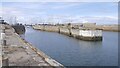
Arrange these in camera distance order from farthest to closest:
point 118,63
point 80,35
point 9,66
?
point 80,35 → point 118,63 → point 9,66

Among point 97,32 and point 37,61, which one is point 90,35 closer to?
point 97,32

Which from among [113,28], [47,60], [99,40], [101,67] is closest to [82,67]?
[101,67]

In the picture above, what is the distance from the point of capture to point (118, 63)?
62.0 ft

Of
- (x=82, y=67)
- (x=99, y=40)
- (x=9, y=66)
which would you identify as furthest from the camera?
(x=99, y=40)

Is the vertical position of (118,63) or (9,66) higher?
(9,66)

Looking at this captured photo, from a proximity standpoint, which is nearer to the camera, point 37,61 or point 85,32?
point 37,61

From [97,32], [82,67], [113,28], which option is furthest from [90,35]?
[113,28]

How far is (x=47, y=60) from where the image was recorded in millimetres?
11102

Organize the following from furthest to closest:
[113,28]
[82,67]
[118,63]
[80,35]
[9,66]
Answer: [113,28], [80,35], [118,63], [82,67], [9,66]

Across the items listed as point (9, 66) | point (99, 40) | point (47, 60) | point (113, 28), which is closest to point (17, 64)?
point (9, 66)

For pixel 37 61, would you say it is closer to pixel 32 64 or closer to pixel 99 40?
pixel 32 64

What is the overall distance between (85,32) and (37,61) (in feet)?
110

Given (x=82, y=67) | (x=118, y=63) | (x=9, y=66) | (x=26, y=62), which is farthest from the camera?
(x=118, y=63)

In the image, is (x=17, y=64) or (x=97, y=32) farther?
(x=97, y=32)
